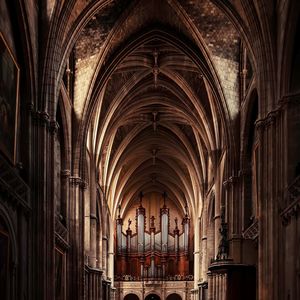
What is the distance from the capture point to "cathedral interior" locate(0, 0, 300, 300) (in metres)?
20.5

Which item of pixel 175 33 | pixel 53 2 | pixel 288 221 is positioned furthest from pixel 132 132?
pixel 288 221

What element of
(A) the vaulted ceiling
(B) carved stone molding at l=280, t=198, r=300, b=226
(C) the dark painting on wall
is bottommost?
(C) the dark painting on wall

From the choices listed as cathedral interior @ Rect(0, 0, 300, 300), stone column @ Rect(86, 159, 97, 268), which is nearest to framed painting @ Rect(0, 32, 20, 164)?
cathedral interior @ Rect(0, 0, 300, 300)

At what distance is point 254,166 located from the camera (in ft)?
94.6

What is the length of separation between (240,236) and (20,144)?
42.7 ft

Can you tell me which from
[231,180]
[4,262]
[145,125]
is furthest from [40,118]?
[145,125]

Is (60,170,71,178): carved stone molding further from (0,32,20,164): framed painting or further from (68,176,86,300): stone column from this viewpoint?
(0,32,20,164): framed painting

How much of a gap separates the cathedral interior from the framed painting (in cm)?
6

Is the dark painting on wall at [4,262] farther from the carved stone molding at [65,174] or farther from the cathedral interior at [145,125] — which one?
the carved stone molding at [65,174]

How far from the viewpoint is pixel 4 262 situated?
18188 mm

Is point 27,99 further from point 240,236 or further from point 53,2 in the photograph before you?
point 240,236

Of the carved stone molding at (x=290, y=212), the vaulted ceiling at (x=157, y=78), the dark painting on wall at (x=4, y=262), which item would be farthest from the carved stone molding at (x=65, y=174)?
the carved stone molding at (x=290, y=212)

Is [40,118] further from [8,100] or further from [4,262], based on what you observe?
[4,262]

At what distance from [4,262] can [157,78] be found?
77.4 ft
